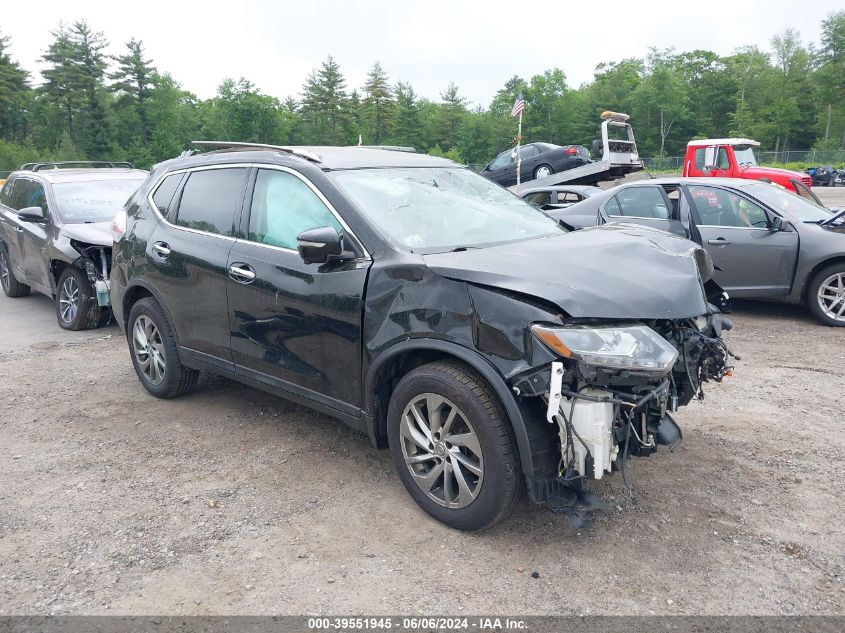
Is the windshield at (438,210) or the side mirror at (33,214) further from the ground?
the windshield at (438,210)

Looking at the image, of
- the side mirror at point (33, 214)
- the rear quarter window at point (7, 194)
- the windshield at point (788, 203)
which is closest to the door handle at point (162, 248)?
the side mirror at point (33, 214)

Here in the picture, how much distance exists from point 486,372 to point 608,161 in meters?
15.0

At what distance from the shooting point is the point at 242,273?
14.4 feet

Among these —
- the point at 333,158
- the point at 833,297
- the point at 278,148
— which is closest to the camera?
the point at 333,158

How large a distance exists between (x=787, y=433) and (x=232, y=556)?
3.58 metres

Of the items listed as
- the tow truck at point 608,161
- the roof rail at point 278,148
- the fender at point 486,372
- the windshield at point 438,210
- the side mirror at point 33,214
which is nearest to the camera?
the fender at point 486,372

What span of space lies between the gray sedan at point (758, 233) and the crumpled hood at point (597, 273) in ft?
12.5

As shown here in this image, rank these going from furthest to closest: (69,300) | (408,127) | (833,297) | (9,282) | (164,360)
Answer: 1. (408,127)
2. (9,282)
3. (69,300)
4. (833,297)
5. (164,360)

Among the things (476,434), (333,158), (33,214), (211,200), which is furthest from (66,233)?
(476,434)

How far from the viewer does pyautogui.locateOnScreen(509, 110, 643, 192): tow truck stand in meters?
17.0

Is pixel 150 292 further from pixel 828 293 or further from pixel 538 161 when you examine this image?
pixel 538 161

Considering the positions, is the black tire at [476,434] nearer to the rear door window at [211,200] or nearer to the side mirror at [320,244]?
the side mirror at [320,244]

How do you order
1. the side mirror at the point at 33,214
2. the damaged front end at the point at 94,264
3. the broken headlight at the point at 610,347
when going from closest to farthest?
1. the broken headlight at the point at 610,347
2. the damaged front end at the point at 94,264
3. the side mirror at the point at 33,214

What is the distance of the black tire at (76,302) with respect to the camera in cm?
775
